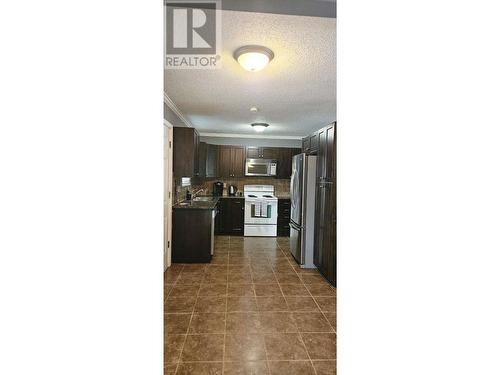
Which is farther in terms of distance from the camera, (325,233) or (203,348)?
(325,233)

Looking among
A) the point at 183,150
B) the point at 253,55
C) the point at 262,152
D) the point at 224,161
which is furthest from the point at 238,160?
the point at 253,55

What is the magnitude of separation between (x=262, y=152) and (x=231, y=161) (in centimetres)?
80

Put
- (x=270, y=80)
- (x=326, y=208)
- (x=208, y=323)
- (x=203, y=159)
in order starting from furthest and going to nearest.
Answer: (x=203, y=159), (x=326, y=208), (x=270, y=80), (x=208, y=323)

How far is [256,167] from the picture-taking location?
6.23 metres

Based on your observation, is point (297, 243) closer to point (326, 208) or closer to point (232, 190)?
point (326, 208)

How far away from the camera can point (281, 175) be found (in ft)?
21.0

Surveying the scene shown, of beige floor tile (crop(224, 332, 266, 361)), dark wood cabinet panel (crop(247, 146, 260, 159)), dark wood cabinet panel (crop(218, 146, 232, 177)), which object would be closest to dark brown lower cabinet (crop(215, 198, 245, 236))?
dark wood cabinet panel (crop(218, 146, 232, 177))

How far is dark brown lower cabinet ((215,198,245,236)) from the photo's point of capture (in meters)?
5.95

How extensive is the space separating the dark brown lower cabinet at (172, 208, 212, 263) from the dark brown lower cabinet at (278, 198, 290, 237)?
2.38m
